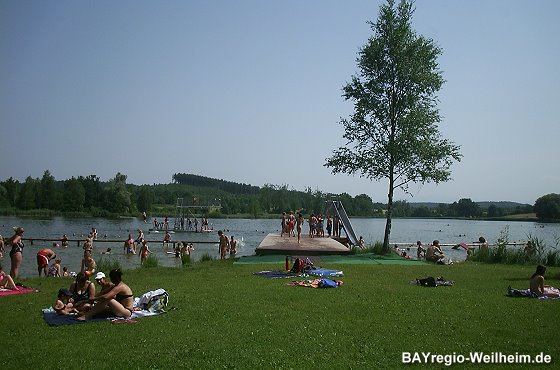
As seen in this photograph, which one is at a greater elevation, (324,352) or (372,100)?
(372,100)

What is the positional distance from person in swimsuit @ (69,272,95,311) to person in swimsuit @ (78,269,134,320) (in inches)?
8.8

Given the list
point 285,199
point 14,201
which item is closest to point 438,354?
point 14,201

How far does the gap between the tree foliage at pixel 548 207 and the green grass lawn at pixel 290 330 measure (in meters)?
115

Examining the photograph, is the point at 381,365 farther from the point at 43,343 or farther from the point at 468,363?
the point at 43,343

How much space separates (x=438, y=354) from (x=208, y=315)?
170 inches

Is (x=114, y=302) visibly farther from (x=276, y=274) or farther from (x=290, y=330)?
(x=276, y=274)

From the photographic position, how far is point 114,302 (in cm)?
937

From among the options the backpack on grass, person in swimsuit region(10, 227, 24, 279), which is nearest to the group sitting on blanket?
the backpack on grass

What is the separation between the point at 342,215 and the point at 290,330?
80.0ft

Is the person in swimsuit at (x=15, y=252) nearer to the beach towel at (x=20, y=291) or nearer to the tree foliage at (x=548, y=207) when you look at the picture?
the beach towel at (x=20, y=291)

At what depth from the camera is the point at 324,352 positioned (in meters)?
6.99

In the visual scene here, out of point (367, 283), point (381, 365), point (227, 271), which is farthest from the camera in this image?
point (227, 271)

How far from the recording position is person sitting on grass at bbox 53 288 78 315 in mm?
9516

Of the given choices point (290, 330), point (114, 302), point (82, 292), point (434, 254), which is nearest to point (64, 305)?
point (82, 292)
